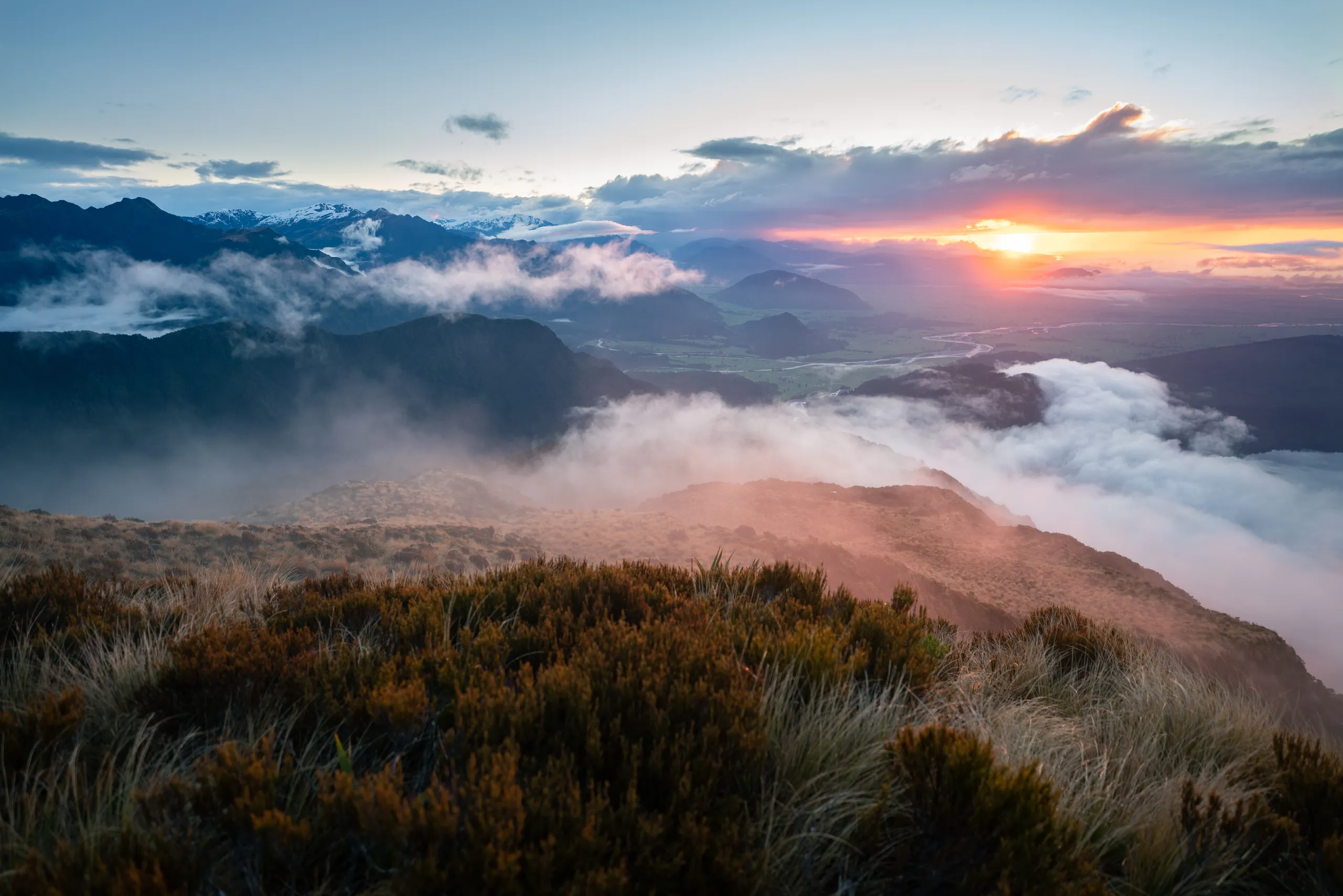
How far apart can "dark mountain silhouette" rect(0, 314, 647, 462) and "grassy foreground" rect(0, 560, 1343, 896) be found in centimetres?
18477

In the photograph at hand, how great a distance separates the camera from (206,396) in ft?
582

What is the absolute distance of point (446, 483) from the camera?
52.1 metres

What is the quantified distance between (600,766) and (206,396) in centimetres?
22297

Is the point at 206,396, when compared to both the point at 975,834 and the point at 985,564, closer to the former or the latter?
the point at 985,564

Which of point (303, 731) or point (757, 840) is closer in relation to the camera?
point (757, 840)

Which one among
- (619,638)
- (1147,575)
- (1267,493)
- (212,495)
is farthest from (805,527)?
(1267,493)

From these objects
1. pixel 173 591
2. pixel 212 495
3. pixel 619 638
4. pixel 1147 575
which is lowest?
pixel 212 495

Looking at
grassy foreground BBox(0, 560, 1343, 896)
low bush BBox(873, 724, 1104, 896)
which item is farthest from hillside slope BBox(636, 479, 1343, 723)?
low bush BBox(873, 724, 1104, 896)

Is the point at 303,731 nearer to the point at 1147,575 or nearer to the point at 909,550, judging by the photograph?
the point at 909,550

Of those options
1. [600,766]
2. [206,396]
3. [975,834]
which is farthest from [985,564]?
[206,396]

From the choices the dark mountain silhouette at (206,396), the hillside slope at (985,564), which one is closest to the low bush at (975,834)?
the hillside slope at (985,564)

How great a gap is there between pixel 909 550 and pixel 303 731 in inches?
1652

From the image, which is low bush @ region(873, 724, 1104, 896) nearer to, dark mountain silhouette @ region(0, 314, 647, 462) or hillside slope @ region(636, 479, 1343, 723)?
hillside slope @ region(636, 479, 1343, 723)

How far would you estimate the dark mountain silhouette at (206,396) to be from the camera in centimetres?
16138
